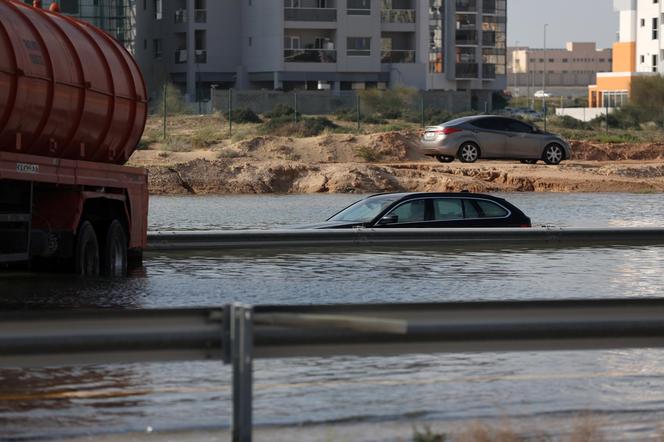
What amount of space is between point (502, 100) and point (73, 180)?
10665 centimetres

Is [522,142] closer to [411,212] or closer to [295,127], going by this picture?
[295,127]

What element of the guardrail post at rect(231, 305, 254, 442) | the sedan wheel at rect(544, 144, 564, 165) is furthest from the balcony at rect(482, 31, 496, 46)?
the guardrail post at rect(231, 305, 254, 442)

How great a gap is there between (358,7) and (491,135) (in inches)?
2043

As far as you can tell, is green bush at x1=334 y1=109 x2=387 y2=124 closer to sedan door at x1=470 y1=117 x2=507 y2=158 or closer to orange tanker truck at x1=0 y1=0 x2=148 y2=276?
sedan door at x1=470 y1=117 x2=507 y2=158

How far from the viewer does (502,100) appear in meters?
122

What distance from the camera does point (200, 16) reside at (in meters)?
97.2

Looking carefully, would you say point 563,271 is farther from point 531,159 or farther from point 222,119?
point 222,119

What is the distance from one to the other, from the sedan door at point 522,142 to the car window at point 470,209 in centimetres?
2201

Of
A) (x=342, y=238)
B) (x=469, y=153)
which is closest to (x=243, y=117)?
(x=469, y=153)

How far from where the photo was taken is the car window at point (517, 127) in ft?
Answer: 153

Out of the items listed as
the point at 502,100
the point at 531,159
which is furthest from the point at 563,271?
the point at 502,100

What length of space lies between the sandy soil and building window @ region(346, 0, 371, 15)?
44214 millimetres

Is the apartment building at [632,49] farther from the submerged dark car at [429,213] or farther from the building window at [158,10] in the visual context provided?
the submerged dark car at [429,213]

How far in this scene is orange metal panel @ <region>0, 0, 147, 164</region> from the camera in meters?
15.6
